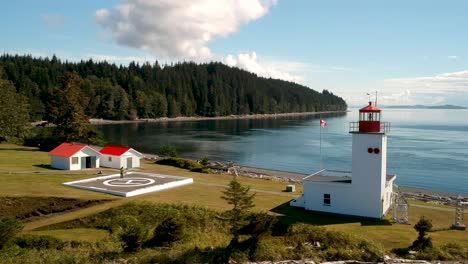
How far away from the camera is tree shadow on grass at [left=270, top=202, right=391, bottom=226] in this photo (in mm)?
27000

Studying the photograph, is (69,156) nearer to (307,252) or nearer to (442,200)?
(307,252)

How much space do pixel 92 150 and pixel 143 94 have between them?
125 m

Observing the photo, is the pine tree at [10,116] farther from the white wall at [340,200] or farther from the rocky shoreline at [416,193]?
the white wall at [340,200]

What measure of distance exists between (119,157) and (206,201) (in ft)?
60.1

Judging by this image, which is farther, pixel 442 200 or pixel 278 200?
pixel 442 200

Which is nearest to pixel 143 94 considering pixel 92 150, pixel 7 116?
pixel 7 116

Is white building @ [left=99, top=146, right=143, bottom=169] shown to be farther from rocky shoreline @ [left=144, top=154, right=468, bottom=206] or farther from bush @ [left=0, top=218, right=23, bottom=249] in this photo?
bush @ [left=0, top=218, right=23, bottom=249]

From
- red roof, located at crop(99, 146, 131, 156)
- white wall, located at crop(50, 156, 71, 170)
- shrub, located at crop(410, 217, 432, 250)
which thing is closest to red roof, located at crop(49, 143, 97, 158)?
white wall, located at crop(50, 156, 71, 170)

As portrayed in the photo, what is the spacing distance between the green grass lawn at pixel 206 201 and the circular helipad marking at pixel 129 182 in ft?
9.24

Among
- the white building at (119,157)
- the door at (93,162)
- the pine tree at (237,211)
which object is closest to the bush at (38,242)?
the pine tree at (237,211)

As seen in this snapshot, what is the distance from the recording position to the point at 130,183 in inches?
1452

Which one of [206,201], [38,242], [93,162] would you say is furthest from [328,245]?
[93,162]

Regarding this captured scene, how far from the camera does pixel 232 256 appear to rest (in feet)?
68.5

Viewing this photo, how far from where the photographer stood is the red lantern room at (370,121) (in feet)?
94.9
